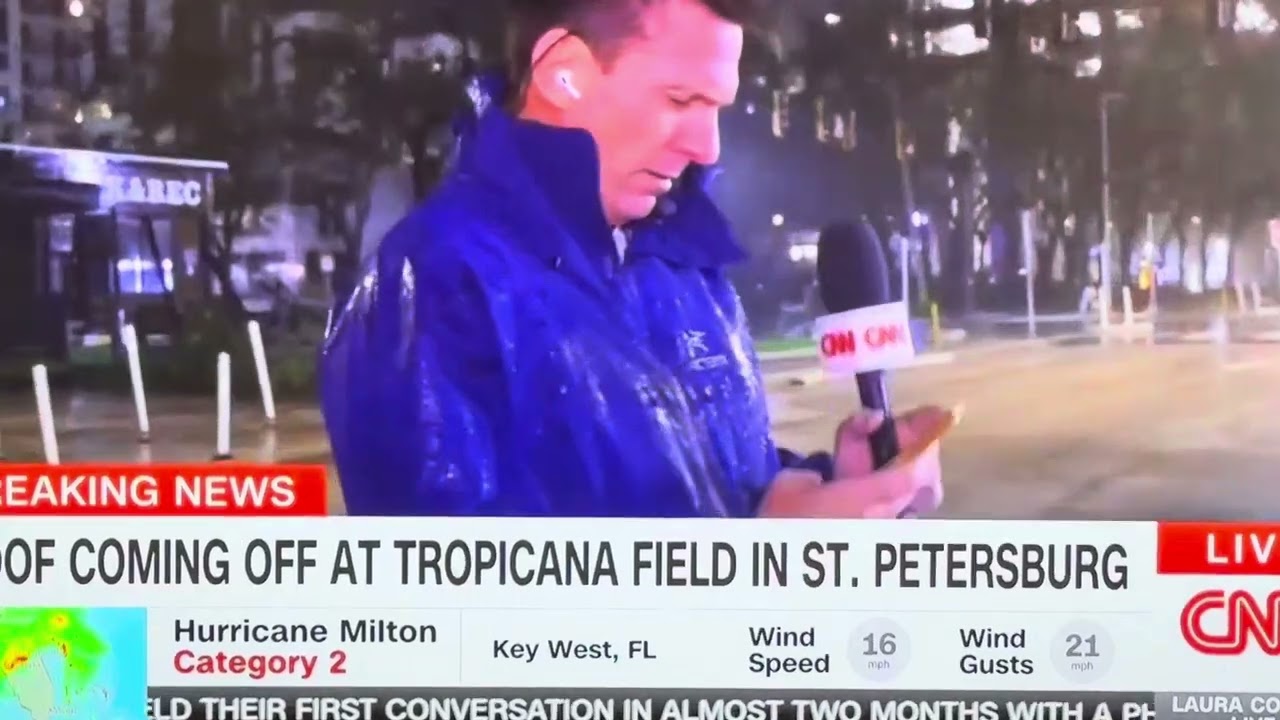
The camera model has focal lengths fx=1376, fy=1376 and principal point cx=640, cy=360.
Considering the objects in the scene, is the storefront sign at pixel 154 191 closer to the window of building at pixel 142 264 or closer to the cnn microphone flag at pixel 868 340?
the window of building at pixel 142 264

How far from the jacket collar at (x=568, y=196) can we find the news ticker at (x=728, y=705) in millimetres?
614

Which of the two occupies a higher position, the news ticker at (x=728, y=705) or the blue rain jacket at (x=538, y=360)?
the blue rain jacket at (x=538, y=360)

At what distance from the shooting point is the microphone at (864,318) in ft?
6.26

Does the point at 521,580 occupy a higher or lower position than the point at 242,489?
lower

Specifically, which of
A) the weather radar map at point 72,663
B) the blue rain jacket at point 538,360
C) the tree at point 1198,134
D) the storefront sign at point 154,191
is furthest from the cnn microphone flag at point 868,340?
the weather radar map at point 72,663

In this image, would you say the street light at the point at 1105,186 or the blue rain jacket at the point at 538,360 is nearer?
the blue rain jacket at the point at 538,360

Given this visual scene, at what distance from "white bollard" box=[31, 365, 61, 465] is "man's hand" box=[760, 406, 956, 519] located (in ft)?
3.27

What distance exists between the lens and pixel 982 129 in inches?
77.6

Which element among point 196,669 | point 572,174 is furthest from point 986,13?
point 196,669

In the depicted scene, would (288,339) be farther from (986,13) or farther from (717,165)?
(986,13)

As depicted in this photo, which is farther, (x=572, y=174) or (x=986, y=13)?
(x=986, y=13)

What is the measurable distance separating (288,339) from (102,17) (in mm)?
522

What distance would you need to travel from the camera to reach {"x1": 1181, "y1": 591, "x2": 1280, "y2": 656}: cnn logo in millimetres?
1910

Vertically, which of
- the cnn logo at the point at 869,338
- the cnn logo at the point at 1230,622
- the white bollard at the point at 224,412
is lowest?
the cnn logo at the point at 1230,622
